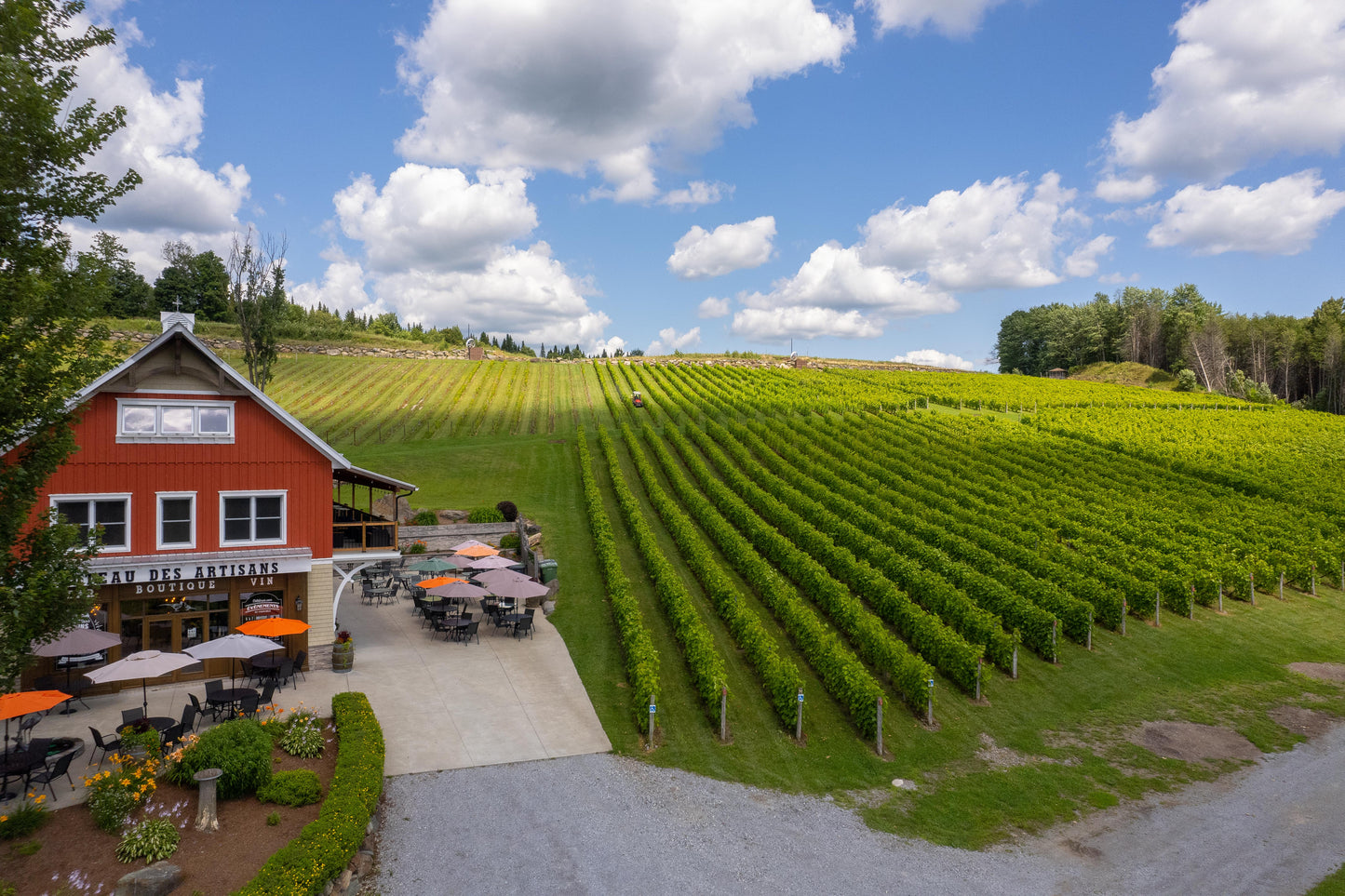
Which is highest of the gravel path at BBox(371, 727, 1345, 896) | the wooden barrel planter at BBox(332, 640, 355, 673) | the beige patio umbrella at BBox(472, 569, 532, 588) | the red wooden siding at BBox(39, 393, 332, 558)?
the red wooden siding at BBox(39, 393, 332, 558)

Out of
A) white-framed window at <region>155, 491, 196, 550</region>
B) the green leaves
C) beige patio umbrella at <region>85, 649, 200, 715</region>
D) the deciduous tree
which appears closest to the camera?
the deciduous tree

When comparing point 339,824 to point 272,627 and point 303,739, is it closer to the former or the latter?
point 303,739

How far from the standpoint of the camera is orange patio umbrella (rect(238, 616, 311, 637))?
1825 cm

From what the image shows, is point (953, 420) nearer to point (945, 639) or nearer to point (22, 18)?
point (945, 639)

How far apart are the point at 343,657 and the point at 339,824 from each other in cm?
1025

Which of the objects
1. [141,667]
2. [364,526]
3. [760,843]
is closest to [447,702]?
[364,526]

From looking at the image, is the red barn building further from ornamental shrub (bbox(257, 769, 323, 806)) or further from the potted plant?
ornamental shrub (bbox(257, 769, 323, 806))

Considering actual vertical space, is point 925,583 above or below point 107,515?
below

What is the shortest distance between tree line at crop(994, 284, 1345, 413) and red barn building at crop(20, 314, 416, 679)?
373 ft

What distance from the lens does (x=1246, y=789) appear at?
16.0m

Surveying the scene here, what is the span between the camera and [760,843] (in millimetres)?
13430

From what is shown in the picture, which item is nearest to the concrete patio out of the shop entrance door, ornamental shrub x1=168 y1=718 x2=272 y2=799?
the shop entrance door

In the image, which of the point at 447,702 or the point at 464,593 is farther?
the point at 464,593

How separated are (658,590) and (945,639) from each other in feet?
36.6
